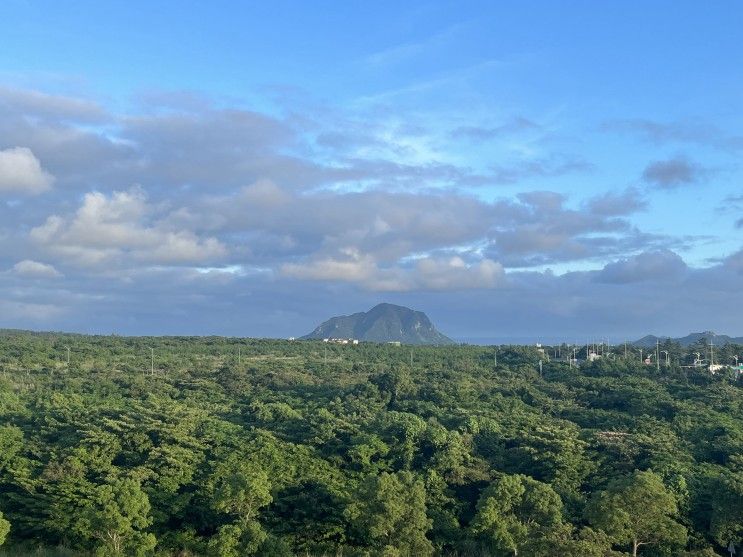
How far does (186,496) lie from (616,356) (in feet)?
214

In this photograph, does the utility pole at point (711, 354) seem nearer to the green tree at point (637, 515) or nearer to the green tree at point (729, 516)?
the green tree at point (729, 516)

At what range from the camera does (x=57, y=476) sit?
108 ft

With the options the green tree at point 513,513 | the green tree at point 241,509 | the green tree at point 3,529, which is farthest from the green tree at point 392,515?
the green tree at point 3,529

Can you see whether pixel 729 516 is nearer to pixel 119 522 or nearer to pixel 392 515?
pixel 392 515

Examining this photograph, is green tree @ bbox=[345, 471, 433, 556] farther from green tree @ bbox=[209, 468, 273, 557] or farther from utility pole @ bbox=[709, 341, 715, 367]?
utility pole @ bbox=[709, 341, 715, 367]

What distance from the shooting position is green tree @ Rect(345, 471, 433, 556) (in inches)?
1105

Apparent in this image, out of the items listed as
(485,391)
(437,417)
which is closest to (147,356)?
(485,391)

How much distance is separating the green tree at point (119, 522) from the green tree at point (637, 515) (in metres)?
15.3

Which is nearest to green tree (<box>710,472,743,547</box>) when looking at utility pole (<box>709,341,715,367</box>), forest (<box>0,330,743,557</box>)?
forest (<box>0,330,743,557</box>)

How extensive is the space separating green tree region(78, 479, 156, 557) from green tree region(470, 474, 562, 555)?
11612 millimetres

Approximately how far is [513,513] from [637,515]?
4.34m

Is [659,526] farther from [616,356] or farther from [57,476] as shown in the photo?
[616,356]

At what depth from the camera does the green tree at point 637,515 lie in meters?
27.3

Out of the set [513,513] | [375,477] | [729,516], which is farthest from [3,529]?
[729,516]
